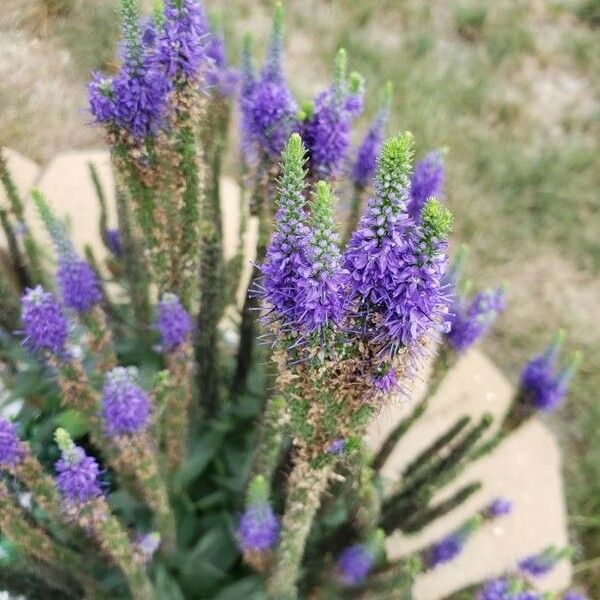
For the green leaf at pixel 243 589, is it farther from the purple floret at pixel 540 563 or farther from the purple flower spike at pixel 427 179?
the purple flower spike at pixel 427 179

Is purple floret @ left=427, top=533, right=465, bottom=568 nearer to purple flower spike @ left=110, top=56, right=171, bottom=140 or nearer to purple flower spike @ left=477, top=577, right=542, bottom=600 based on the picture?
purple flower spike @ left=477, top=577, right=542, bottom=600

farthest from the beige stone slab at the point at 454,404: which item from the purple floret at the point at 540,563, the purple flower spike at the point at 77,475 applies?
the purple flower spike at the point at 77,475

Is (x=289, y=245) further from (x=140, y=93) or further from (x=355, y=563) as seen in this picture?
(x=355, y=563)

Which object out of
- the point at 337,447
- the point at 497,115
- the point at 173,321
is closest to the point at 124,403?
the point at 173,321

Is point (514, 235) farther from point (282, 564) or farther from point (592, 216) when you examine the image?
point (282, 564)

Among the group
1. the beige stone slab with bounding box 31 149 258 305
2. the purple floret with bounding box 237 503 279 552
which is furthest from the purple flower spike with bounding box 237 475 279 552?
the beige stone slab with bounding box 31 149 258 305

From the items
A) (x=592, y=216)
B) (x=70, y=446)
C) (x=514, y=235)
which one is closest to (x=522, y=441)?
(x=514, y=235)
